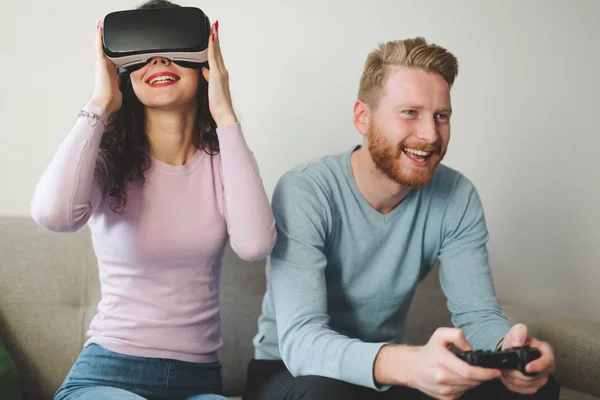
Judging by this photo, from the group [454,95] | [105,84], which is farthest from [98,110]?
[454,95]

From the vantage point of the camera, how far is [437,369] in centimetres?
93

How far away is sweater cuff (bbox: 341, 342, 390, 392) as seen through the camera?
1027 mm

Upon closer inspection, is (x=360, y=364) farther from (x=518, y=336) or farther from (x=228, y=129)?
(x=228, y=129)

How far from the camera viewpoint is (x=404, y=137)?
1.29 meters

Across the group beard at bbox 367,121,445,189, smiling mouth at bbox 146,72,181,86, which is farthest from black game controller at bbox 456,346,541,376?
smiling mouth at bbox 146,72,181,86

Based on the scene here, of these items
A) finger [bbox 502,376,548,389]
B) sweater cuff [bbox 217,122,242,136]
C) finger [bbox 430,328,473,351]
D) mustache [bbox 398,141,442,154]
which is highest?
sweater cuff [bbox 217,122,242,136]

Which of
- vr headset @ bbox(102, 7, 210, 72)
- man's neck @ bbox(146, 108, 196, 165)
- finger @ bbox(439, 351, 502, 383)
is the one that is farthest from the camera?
man's neck @ bbox(146, 108, 196, 165)

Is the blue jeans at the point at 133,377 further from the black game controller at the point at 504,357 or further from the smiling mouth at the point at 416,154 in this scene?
the smiling mouth at the point at 416,154

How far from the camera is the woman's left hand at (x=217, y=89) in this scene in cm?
122

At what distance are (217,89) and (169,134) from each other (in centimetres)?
15

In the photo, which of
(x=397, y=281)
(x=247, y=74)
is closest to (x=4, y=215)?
(x=247, y=74)

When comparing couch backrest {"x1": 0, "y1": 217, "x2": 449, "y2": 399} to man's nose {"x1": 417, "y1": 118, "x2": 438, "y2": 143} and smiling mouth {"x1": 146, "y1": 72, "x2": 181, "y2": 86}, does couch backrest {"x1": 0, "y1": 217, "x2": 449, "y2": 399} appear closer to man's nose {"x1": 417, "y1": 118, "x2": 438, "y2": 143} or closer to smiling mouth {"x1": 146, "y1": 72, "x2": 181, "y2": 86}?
smiling mouth {"x1": 146, "y1": 72, "x2": 181, "y2": 86}

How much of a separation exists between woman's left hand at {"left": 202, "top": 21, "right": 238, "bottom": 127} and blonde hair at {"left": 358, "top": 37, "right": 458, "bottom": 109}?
34cm

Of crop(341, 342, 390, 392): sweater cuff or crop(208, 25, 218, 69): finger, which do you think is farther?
crop(208, 25, 218, 69): finger
